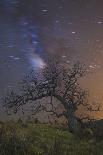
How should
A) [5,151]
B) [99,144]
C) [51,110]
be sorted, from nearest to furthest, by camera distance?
[5,151], [99,144], [51,110]

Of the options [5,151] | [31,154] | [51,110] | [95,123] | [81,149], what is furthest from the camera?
[95,123]

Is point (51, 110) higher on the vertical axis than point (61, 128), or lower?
higher

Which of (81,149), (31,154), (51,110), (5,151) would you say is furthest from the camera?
(51,110)

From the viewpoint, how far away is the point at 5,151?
14.1m

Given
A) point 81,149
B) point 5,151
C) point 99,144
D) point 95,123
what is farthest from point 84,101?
point 5,151

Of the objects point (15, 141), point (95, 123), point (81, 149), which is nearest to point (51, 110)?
point (95, 123)

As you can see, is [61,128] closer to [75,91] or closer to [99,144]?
[75,91]

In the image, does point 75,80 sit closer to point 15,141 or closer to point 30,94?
point 30,94

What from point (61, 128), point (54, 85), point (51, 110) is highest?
point (54, 85)

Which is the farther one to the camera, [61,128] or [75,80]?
[61,128]

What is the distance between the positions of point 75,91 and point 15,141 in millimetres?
11497

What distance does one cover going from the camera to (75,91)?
2659cm

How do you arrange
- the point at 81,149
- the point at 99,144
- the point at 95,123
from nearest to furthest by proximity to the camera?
1. the point at 81,149
2. the point at 99,144
3. the point at 95,123

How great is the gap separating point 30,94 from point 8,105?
6.35 feet
